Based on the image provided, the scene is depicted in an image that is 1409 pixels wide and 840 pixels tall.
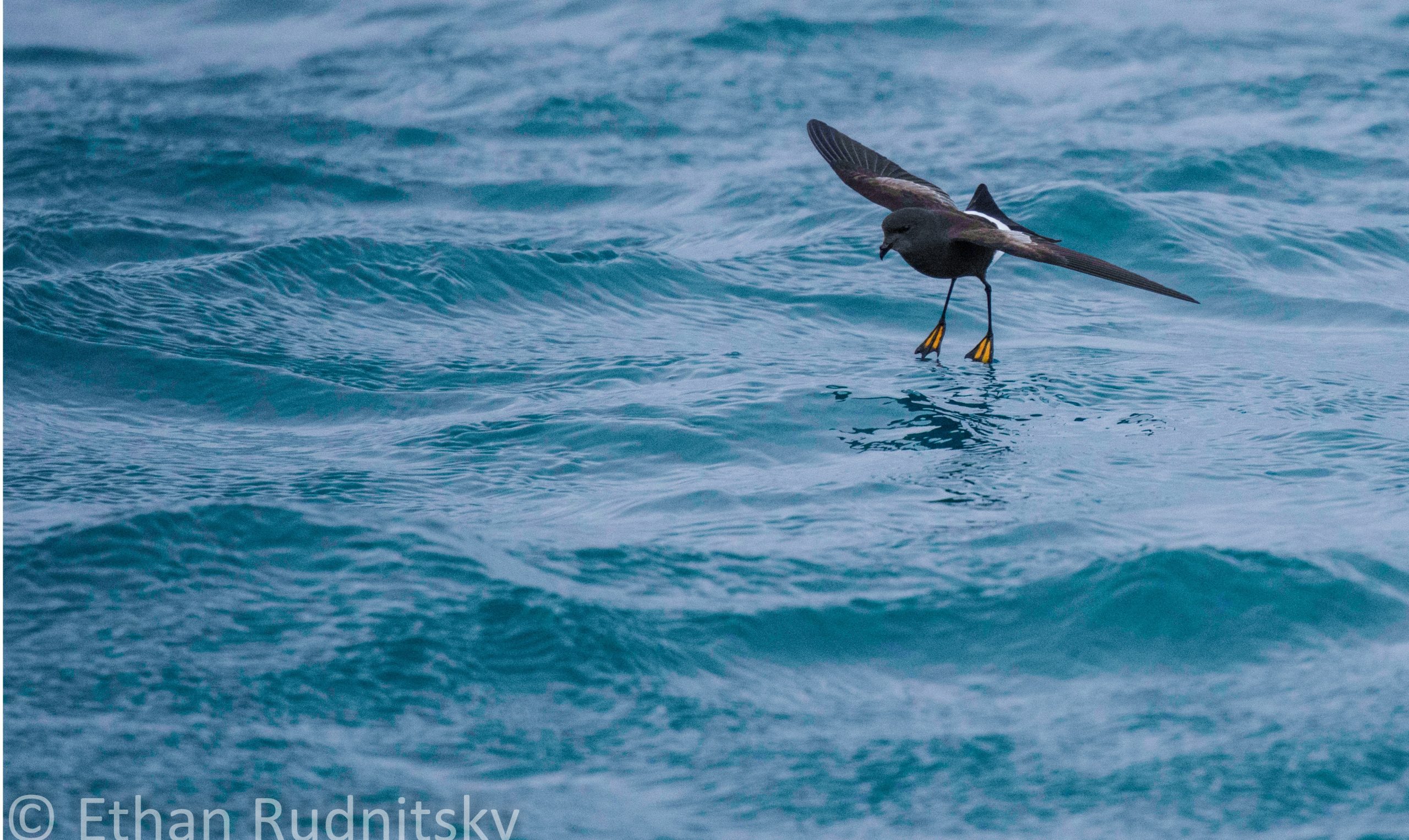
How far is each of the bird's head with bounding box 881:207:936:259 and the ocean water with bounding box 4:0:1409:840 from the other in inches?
30.7

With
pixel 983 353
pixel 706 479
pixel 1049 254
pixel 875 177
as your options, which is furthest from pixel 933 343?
pixel 706 479

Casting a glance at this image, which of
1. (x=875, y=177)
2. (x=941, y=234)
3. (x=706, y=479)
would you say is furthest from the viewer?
(x=875, y=177)

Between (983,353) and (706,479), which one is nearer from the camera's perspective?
(706,479)

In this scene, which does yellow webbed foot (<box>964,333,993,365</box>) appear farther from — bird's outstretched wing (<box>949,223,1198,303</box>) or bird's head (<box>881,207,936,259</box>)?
bird's head (<box>881,207,936,259</box>)

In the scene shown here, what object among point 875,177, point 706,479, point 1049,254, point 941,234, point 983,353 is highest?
point 875,177

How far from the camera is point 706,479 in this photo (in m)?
6.62

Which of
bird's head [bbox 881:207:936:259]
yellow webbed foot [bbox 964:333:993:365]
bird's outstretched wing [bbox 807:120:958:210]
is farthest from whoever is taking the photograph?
bird's outstretched wing [bbox 807:120:958:210]

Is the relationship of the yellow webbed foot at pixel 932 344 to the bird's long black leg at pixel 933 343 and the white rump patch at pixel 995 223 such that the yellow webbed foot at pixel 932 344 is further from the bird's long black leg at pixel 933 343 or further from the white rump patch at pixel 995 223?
the white rump patch at pixel 995 223

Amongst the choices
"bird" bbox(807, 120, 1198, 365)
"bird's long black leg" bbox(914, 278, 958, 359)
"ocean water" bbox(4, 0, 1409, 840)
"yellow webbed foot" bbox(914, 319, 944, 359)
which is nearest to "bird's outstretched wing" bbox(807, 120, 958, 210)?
"bird" bbox(807, 120, 1198, 365)

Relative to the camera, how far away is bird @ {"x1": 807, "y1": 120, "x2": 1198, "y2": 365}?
6473 mm

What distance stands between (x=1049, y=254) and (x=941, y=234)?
830 millimetres

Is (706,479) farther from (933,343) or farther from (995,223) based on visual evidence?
(995,223)

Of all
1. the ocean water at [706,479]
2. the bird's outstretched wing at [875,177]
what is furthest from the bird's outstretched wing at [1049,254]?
the ocean water at [706,479]

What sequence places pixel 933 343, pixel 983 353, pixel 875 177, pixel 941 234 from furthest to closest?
pixel 875 177
pixel 933 343
pixel 983 353
pixel 941 234
